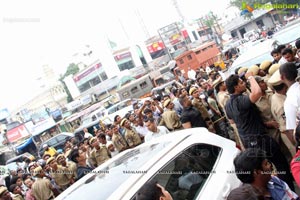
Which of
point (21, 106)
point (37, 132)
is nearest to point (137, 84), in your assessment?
point (37, 132)

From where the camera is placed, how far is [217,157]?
10.4ft

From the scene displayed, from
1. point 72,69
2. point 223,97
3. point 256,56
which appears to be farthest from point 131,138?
point 72,69

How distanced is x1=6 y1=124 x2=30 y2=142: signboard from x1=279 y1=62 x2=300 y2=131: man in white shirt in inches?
1626

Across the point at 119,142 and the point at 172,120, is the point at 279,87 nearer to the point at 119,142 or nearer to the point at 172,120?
the point at 172,120

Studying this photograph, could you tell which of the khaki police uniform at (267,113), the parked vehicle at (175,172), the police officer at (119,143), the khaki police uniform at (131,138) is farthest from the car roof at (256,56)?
the parked vehicle at (175,172)

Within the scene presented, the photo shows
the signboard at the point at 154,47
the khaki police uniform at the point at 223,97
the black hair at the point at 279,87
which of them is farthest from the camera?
the signboard at the point at 154,47

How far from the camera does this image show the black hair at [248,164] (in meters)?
2.14

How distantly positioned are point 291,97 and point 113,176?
1.94 m

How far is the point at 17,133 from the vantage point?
4000 cm

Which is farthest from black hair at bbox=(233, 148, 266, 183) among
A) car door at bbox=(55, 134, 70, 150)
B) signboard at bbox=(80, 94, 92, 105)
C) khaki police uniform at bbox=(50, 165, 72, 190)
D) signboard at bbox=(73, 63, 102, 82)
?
signboard at bbox=(73, 63, 102, 82)

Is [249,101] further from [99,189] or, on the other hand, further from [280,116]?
[99,189]

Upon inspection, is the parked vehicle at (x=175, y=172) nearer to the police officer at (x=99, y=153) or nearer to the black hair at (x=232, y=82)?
the black hair at (x=232, y=82)

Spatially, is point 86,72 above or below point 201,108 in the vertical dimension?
above

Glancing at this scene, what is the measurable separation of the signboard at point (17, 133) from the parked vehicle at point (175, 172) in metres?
40.4
